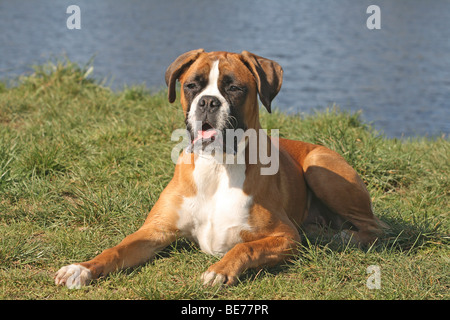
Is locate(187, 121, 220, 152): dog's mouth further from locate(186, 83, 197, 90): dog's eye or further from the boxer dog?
locate(186, 83, 197, 90): dog's eye

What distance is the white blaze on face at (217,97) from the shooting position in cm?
369

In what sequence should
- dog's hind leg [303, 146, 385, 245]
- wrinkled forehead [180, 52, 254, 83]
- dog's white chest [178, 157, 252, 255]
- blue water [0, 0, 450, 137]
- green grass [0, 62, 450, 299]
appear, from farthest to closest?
blue water [0, 0, 450, 137], dog's hind leg [303, 146, 385, 245], dog's white chest [178, 157, 252, 255], wrinkled forehead [180, 52, 254, 83], green grass [0, 62, 450, 299]

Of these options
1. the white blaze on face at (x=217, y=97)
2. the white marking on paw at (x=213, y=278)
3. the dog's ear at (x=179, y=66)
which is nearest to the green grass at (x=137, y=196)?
the white marking on paw at (x=213, y=278)

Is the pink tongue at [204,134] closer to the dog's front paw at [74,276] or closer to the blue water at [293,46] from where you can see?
the dog's front paw at [74,276]

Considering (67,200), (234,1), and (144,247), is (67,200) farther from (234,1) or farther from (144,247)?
(234,1)

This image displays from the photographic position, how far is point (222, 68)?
3.79m

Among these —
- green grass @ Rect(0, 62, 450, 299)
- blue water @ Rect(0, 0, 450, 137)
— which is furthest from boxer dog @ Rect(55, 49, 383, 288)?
blue water @ Rect(0, 0, 450, 137)

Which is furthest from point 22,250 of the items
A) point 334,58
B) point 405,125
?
point 334,58

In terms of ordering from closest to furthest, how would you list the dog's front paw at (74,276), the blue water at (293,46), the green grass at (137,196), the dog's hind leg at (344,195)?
the dog's front paw at (74,276)
the green grass at (137,196)
the dog's hind leg at (344,195)
the blue water at (293,46)

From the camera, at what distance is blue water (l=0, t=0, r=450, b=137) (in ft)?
38.5

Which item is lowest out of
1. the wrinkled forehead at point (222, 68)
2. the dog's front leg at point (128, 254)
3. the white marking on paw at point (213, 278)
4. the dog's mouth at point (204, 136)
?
the white marking on paw at point (213, 278)

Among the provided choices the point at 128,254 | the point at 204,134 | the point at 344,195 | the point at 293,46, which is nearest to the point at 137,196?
the point at 128,254

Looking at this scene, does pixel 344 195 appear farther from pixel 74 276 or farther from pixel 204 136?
pixel 74 276
